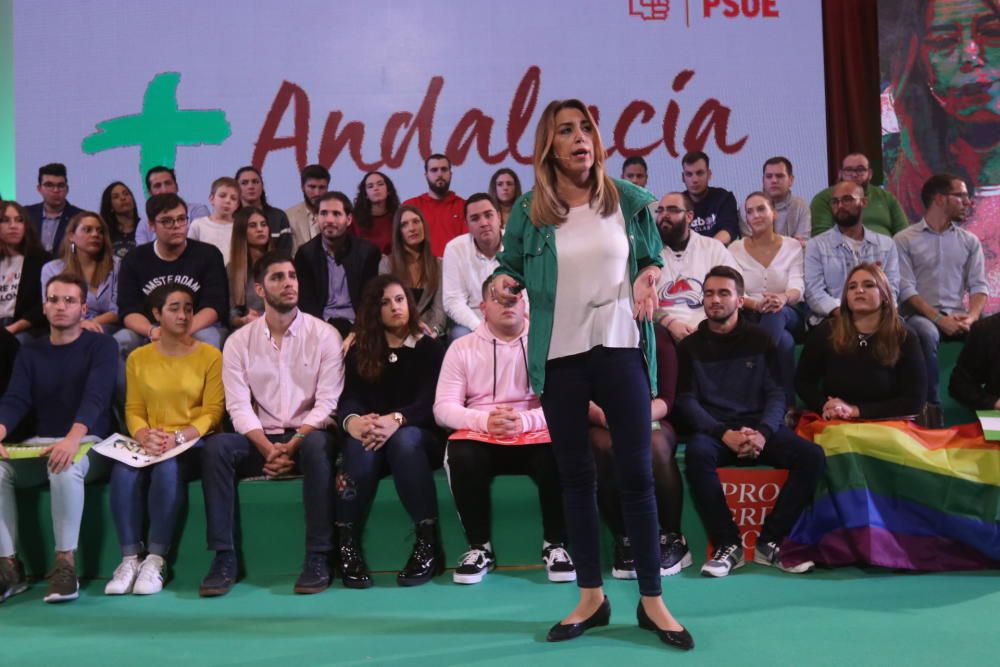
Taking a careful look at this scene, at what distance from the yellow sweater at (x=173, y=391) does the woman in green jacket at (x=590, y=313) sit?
1.77 m

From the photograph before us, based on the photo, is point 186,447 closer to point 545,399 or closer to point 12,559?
point 12,559

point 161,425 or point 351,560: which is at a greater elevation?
point 161,425

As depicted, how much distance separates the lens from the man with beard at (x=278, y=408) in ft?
11.2

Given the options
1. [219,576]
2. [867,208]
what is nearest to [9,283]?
[219,576]

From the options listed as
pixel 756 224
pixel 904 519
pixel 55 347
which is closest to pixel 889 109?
pixel 756 224

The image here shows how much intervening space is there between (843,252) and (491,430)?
2.28 meters

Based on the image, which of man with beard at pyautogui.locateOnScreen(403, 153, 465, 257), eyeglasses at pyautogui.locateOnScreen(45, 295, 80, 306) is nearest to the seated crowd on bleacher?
eyeglasses at pyautogui.locateOnScreen(45, 295, 80, 306)

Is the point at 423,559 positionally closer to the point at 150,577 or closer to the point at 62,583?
the point at 150,577

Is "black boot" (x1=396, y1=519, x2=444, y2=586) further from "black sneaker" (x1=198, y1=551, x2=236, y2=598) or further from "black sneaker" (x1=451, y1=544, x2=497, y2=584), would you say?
"black sneaker" (x1=198, y1=551, x2=236, y2=598)

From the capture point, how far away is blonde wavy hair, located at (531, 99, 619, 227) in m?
2.37

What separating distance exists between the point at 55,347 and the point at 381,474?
4.59 ft

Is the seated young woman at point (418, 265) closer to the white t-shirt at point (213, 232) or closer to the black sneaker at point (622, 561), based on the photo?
the white t-shirt at point (213, 232)

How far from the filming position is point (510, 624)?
273 centimetres

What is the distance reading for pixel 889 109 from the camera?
245 inches
